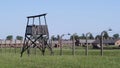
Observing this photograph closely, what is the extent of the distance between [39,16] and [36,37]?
177 cm

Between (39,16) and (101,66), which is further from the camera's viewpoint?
(39,16)

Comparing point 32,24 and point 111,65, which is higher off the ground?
point 32,24

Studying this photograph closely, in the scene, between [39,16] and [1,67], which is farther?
[39,16]

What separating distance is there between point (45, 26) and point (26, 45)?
253 cm

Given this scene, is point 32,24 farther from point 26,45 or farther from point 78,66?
point 78,66

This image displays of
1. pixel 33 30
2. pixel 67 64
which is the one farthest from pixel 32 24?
pixel 67 64

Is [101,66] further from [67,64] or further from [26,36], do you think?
[26,36]

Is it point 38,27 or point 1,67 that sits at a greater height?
point 38,27

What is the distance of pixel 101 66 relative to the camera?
14.6 metres

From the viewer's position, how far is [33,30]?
94.0 feet

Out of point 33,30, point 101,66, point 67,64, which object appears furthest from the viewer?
point 33,30

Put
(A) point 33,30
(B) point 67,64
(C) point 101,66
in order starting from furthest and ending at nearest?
(A) point 33,30 → (B) point 67,64 → (C) point 101,66

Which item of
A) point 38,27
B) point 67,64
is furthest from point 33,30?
point 67,64

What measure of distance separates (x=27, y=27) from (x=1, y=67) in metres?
14.0
